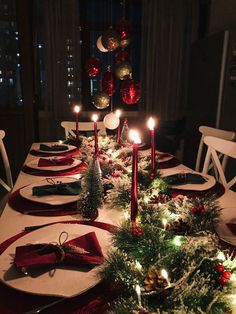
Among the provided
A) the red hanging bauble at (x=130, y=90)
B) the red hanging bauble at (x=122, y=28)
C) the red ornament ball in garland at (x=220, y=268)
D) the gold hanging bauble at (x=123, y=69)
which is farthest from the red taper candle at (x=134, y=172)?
the red hanging bauble at (x=122, y=28)

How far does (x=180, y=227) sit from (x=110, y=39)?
1.71 metres

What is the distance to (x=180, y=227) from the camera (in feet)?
2.43

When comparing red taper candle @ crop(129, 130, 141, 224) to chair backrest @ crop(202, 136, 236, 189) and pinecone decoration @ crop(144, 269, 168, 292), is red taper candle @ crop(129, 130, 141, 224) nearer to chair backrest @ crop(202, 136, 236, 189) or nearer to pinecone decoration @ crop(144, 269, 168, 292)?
pinecone decoration @ crop(144, 269, 168, 292)

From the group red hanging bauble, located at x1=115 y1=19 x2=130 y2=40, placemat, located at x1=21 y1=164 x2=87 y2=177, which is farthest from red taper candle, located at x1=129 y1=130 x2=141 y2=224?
red hanging bauble, located at x1=115 y1=19 x2=130 y2=40

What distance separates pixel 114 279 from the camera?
0.63m

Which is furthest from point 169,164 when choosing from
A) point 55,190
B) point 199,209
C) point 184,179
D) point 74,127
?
point 74,127

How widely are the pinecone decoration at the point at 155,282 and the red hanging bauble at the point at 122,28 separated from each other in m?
2.06

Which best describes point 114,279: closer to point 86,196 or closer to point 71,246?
point 71,246

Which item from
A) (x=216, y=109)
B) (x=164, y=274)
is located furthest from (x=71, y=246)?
(x=216, y=109)

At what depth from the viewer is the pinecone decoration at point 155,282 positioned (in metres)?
0.54

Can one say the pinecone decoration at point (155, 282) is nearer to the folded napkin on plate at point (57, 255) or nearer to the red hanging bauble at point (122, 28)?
the folded napkin on plate at point (57, 255)

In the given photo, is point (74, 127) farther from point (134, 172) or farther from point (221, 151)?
point (134, 172)

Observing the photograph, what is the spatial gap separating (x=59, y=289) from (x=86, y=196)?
413mm

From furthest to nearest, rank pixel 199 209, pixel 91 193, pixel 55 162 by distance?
pixel 55 162
pixel 91 193
pixel 199 209
